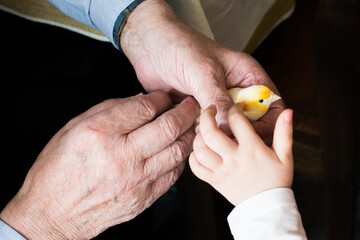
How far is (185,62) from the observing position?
654 millimetres

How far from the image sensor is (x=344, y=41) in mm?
1094

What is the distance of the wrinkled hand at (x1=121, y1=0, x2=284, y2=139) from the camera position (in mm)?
629

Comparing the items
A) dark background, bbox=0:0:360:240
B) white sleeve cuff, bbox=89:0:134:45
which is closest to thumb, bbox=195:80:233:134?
white sleeve cuff, bbox=89:0:134:45

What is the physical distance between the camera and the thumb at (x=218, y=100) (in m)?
0.59

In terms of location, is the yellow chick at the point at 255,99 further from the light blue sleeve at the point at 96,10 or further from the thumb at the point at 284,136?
the light blue sleeve at the point at 96,10

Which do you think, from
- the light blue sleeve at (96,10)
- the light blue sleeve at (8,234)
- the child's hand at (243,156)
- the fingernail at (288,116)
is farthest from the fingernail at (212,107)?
the light blue sleeve at (8,234)

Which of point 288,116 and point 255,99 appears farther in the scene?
point 255,99

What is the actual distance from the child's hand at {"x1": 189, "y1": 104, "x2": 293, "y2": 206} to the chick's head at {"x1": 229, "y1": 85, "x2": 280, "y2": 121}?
54 mm

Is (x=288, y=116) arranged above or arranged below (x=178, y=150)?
above

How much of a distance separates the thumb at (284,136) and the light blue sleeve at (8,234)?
1.51 ft

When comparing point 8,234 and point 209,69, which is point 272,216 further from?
point 8,234


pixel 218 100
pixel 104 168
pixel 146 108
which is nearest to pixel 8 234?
pixel 104 168

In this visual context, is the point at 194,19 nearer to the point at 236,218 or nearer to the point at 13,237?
the point at 236,218

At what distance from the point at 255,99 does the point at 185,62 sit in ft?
0.43
